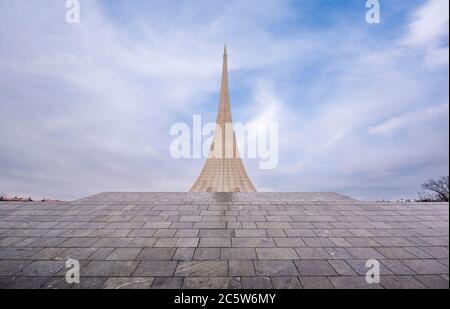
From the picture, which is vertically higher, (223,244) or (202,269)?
(223,244)

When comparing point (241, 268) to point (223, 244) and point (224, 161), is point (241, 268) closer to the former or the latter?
point (223, 244)

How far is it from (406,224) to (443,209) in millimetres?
2722

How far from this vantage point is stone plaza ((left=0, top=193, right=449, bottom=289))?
14.1 ft

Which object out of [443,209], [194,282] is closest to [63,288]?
[194,282]

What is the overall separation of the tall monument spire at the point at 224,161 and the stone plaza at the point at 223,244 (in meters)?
25.8

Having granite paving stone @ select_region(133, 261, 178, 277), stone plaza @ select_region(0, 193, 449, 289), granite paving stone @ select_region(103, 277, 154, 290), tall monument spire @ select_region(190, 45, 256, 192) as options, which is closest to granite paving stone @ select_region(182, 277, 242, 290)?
stone plaza @ select_region(0, 193, 449, 289)

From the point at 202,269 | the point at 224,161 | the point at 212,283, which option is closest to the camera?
the point at 212,283

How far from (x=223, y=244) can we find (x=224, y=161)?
1227 inches

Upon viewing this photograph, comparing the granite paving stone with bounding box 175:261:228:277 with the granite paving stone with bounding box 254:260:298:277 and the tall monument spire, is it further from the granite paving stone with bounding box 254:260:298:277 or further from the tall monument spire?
the tall monument spire

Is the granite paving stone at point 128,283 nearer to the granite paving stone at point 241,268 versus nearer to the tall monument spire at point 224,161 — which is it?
the granite paving stone at point 241,268

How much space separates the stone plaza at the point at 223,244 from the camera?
169 inches

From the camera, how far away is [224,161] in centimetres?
3681

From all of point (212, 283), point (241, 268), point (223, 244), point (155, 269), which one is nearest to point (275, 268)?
point (241, 268)

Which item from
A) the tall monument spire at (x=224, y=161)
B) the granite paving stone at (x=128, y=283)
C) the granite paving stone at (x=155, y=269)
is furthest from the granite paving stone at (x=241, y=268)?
the tall monument spire at (x=224, y=161)
